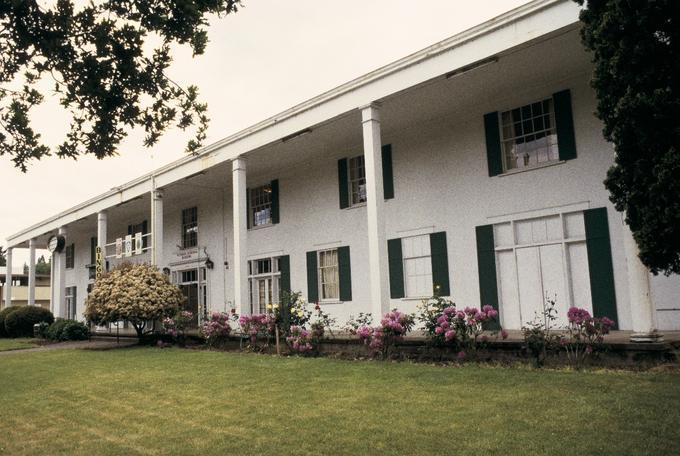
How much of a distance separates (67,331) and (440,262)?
45.2 ft

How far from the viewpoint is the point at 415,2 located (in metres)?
10.6

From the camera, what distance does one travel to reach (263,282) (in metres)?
18.0

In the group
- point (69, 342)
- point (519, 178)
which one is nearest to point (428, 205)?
point (519, 178)

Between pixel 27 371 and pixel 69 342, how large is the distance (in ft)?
28.4

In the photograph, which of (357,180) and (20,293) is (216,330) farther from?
(20,293)

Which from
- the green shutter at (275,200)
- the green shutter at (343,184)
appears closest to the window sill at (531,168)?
the green shutter at (343,184)

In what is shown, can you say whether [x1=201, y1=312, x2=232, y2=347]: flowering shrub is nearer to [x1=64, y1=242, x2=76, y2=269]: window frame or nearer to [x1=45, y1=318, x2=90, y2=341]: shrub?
A: [x1=45, y1=318, x2=90, y2=341]: shrub

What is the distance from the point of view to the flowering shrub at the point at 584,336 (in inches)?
322

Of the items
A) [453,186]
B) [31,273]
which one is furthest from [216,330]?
[31,273]

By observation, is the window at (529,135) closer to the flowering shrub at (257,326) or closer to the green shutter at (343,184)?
the green shutter at (343,184)

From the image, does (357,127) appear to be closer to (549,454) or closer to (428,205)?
(428,205)

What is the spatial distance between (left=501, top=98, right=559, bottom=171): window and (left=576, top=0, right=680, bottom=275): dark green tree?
4.92 m

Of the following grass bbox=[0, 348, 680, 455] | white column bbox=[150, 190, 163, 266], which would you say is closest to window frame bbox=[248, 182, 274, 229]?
white column bbox=[150, 190, 163, 266]

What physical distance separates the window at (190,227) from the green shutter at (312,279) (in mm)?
6578
